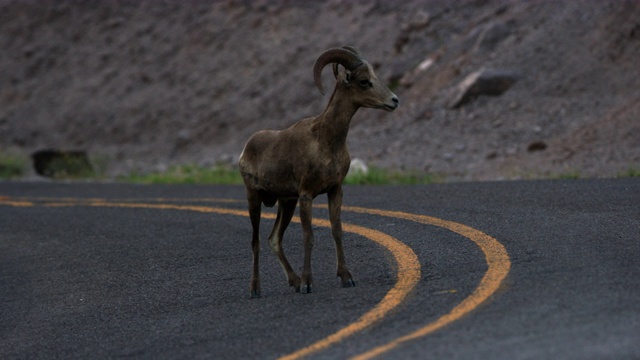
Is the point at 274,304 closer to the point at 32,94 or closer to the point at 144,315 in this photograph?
the point at 144,315

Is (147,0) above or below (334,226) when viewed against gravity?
above

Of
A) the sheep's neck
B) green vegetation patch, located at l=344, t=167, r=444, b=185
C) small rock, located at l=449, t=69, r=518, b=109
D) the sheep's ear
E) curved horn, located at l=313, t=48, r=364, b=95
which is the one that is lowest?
green vegetation patch, located at l=344, t=167, r=444, b=185

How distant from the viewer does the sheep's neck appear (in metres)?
7.82

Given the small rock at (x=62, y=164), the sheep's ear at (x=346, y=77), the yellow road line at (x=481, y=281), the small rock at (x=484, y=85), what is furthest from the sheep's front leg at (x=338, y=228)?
the small rock at (x=62, y=164)

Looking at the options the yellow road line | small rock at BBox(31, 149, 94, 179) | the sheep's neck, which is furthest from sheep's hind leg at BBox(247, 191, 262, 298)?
small rock at BBox(31, 149, 94, 179)

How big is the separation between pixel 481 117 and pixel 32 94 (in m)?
16.3

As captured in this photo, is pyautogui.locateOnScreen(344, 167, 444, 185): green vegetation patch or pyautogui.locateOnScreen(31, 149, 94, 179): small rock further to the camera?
pyautogui.locateOnScreen(31, 149, 94, 179): small rock

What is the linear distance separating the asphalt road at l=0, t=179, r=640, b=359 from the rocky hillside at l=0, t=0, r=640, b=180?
191 inches

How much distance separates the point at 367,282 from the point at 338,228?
55 cm

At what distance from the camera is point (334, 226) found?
25.6 ft

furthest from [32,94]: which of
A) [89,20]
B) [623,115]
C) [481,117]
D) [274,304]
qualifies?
[274,304]

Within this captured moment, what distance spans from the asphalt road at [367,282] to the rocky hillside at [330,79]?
4.84 m

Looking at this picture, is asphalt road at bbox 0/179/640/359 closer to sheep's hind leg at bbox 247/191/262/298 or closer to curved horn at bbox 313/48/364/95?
sheep's hind leg at bbox 247/191/262/298

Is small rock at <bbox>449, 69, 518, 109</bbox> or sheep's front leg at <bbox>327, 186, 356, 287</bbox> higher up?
small rock at <bbox>449, 69, 518, 109</bbox>
